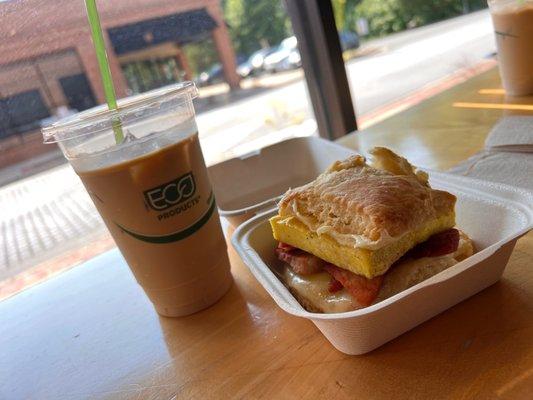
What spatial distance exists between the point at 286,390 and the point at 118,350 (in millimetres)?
260

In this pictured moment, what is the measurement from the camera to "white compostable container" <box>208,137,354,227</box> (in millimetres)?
877

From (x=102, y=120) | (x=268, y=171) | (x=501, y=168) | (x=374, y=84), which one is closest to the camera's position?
(x=102, y=120)

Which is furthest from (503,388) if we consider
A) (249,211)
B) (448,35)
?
(448,35)

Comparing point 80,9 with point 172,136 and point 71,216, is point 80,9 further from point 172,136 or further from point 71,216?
point 172,136

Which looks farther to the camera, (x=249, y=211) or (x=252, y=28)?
(x=252, y=28)

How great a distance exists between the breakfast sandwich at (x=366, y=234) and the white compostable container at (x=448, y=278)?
3 cm

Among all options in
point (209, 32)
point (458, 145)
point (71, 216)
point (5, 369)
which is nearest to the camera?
point (5, 369)

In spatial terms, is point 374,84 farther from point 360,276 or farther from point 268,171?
point 360,276

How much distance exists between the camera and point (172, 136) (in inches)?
20.7

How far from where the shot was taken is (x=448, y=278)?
39 cm

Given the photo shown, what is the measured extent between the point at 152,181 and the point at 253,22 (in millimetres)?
1760

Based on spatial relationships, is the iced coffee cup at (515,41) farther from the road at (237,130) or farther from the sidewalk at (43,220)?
the sidewalk at (43,220)

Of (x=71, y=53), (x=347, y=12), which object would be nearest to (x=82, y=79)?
(x=71, y=53)

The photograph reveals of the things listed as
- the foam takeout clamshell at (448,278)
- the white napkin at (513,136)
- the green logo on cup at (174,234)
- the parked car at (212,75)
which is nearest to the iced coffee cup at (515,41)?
the white napkin at (513,136)
